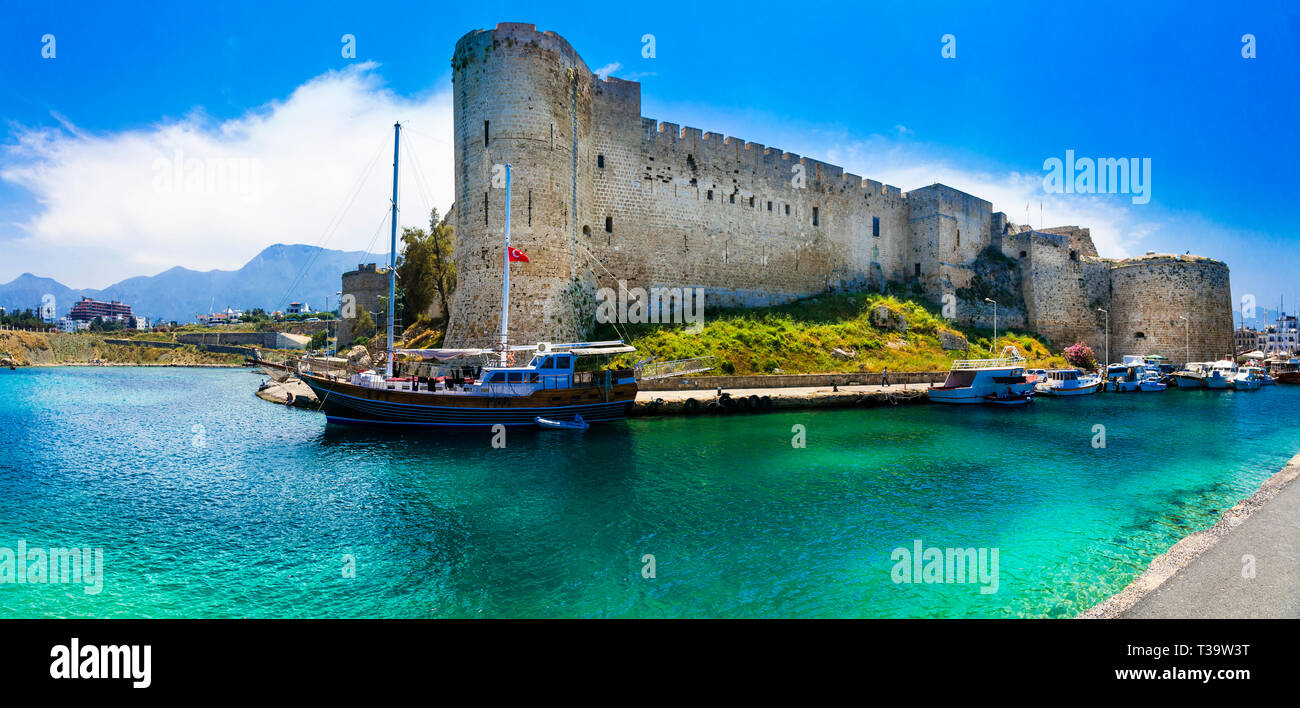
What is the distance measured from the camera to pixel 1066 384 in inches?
1153

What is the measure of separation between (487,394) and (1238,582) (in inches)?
634

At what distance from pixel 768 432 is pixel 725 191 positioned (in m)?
16.6

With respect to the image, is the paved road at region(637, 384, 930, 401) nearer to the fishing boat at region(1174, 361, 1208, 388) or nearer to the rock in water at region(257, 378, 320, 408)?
the rock in water at region(257, 378, 320, 408)

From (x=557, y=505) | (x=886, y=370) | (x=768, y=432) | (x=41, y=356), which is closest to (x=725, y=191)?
(x=886, y=370)

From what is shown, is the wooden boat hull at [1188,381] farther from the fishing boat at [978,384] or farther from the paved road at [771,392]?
the paved road at [771,392]

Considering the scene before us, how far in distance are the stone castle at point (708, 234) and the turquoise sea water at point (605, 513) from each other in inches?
336

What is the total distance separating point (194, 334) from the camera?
75688mm

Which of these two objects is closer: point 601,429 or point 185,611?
point 185,611

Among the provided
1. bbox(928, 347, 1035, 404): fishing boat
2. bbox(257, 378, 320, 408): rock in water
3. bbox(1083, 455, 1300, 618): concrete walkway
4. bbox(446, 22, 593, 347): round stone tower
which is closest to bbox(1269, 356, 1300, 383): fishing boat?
bbox(928, 347, 1035, 404): fishing boat

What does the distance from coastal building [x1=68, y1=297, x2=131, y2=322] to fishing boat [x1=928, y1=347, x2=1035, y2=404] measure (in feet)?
631

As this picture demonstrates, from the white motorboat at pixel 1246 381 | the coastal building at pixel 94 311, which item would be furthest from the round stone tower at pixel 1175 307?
the coastal building at pixel 94 311

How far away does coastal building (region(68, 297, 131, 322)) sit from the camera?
15538 centimetres

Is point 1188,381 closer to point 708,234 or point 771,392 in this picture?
point 771,392

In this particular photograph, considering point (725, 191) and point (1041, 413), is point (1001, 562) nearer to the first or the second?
point (1041, 413)
